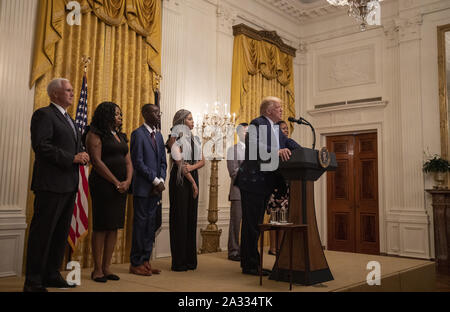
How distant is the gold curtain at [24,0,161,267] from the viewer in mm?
4043

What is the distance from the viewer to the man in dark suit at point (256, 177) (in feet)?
11.2

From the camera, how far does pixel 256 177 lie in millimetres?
3500

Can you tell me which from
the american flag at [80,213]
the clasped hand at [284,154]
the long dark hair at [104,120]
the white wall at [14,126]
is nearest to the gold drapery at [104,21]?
the white wall at [14,126]

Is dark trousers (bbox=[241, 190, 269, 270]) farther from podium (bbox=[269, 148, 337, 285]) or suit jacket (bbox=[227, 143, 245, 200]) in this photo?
suit jacket (bbox=[227, 143, 245, 200])

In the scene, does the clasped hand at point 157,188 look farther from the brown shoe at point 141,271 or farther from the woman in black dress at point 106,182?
the brown shoe at point 141,271

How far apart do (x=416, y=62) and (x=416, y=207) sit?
2.33 meters

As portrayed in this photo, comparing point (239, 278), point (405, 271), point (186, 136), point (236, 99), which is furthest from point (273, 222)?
point (236, 99)

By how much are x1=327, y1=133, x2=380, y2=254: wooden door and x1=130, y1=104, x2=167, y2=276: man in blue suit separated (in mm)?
4612

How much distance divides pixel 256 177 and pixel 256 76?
371 centimetres

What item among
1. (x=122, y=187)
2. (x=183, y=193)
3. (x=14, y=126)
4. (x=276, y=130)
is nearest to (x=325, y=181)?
(x=276, y=130)

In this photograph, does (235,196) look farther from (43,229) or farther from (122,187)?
(43,229)

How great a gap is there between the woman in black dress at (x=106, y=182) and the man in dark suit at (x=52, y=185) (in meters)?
0.26

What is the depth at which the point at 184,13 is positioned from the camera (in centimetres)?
578
